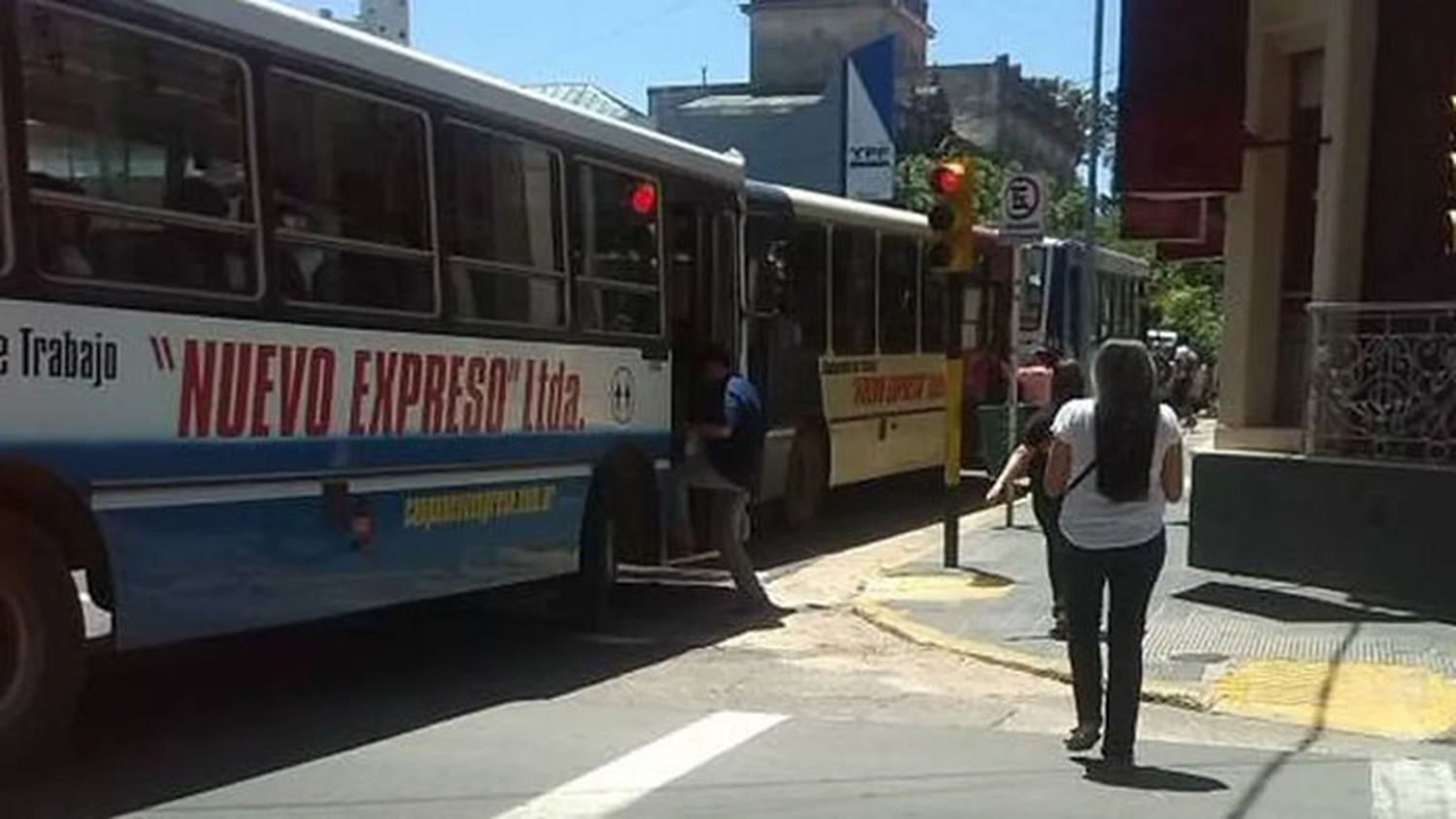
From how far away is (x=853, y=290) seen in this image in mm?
17750

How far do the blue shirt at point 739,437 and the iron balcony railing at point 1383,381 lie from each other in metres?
3.72

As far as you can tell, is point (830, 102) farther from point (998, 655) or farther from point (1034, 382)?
point (998, 655)

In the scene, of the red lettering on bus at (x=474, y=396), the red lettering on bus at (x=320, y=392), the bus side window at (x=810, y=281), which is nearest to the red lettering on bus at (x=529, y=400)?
the red lettering on bus at (x=474, y=396)

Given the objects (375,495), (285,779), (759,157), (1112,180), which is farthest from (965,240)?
(759,157)

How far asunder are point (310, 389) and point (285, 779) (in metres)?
1.80

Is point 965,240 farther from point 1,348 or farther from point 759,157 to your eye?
point 759,157

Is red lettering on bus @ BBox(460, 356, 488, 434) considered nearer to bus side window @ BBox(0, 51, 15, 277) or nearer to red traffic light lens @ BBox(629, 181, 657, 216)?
red traffic light lens @ BBox(629, 181, 657, 216)

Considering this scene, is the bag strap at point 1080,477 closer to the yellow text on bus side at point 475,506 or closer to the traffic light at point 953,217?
the yellow text on bus side at point 475,506

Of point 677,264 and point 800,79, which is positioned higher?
point 800,79

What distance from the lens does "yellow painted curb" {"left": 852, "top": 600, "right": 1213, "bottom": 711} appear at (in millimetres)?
9773

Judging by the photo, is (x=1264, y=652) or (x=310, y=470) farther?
(x=1264, y=652)

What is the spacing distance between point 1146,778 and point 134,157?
4.86m

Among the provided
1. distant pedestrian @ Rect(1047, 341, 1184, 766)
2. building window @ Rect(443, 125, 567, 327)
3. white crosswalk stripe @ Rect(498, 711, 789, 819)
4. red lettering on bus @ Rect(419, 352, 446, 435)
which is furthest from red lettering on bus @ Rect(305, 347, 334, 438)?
distant pedestrian @ Rect(1047, 341, 1184, 766)

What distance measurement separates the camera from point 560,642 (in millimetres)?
11250
